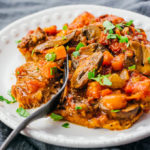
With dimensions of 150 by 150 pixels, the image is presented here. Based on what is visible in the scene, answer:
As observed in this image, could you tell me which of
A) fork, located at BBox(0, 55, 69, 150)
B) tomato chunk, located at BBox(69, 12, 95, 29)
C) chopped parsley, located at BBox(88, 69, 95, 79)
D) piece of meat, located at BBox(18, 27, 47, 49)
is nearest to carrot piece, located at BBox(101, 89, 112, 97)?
chopped parsley, located at BBox(88, 69, 95, 79)

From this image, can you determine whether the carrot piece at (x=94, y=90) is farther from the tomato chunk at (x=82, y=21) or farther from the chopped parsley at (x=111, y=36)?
the tomato chunk at (x=82, y=21)

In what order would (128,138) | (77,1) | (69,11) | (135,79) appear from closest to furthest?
(128,138)
(135,79)
(69,11)
(77,1)

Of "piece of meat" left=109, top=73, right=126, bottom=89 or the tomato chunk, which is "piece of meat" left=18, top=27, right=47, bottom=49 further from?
"piece of meat" left=109, top=73, right=126, bottom=89

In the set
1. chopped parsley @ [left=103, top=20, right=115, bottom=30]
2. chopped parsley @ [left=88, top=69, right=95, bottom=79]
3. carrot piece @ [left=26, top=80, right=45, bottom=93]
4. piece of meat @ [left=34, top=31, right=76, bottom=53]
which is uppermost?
chopped parsley @ [left=103, top=20, right=115, bottom=30]

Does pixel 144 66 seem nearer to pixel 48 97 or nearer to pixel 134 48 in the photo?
pixel 134 48

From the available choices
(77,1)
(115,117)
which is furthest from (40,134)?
(77,1)

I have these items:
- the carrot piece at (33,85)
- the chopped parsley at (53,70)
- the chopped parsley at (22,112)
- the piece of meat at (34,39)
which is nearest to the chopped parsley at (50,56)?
the chopped parsley at (53,70)
